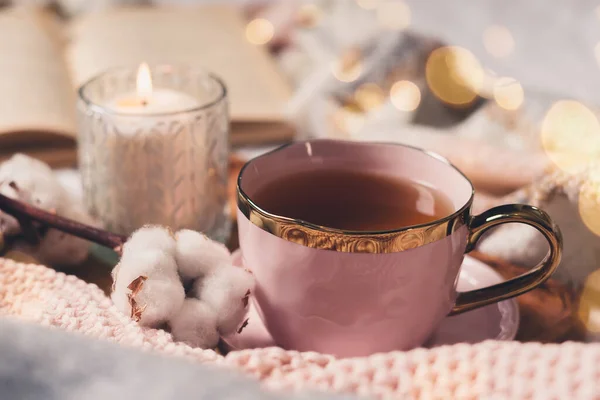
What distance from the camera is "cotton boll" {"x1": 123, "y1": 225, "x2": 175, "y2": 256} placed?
43 cm

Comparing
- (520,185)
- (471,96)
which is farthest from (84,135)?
(471,96)

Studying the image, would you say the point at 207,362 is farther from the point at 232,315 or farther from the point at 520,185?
the point at 520,185

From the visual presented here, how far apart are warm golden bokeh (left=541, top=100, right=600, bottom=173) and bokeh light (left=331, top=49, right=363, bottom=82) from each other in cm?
28

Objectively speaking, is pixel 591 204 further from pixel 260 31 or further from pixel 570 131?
pixel 260 31

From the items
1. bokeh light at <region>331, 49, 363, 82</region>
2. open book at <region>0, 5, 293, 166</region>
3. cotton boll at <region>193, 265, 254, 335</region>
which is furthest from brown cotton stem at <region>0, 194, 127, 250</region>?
bokeh light at <region>331, 49, 363, 82</region>

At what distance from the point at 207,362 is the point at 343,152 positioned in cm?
24

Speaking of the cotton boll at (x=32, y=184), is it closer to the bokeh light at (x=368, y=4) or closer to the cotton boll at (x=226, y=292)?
the cotton boll at (x=226, y=292)

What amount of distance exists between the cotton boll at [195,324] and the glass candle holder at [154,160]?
169mm

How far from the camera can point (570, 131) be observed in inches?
31.2

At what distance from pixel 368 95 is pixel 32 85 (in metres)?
0.49

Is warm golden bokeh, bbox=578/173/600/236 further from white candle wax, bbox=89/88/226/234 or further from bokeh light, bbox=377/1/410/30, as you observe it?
bokeh light, bbox=377/1/410/30

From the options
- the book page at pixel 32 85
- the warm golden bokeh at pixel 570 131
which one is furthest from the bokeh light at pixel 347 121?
the book page at pixel 32 85

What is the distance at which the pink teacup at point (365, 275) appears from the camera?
41 centimetres

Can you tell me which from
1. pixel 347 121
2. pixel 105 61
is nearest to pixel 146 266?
pixel 347 121
